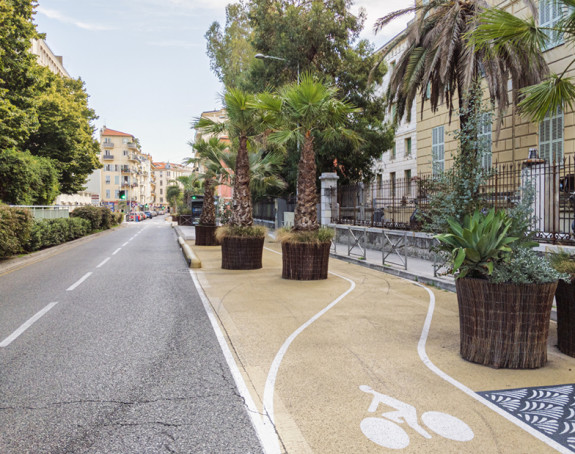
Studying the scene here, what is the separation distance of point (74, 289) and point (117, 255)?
8.14 meters

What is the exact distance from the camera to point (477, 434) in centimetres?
337

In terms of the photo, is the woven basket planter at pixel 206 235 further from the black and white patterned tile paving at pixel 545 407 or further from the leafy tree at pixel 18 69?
the black and white patterned tile paving at pixel 545 407

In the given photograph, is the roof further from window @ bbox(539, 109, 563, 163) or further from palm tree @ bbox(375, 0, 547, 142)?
window @ bbox(539, 109, 563, 163)

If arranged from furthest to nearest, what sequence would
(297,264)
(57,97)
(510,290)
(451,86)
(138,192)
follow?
(138,192) → (57,97) → (451,86) → (297,264) → (510,290)

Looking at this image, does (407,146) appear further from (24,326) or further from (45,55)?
(45,55)

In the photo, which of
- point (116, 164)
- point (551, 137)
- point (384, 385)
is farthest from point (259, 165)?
point (116, 164)

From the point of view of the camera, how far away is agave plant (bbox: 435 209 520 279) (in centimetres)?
497

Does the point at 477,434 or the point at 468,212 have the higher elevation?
the point at 468,212

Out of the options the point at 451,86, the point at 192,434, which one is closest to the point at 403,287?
the point at 192,434

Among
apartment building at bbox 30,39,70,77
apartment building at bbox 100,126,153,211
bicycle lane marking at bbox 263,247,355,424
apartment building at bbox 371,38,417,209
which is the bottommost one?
bicycle lane marking at bbox 263,247,355,424

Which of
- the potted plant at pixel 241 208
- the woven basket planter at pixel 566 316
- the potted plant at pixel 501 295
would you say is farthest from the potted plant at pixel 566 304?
the potted plant at pixel 241 208

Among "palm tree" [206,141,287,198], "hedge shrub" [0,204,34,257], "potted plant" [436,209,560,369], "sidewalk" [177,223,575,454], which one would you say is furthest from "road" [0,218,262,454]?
"palm tree" [206,141,287,198]

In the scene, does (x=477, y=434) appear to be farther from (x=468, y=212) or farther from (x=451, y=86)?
(x=451, y=86)

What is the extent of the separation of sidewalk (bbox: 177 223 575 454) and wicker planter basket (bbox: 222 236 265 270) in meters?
5.08
